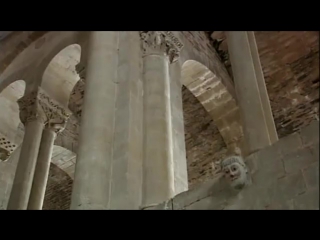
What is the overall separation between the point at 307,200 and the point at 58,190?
11709 mm

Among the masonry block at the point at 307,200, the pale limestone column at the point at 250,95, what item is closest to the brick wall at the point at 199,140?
the pale limestone column at the point at 250,95

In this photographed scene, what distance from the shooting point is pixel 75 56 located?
9.06m

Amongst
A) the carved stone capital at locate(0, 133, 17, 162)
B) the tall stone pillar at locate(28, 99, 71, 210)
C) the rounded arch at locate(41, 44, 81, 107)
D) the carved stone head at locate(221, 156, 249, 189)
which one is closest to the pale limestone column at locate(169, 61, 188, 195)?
the carved stone head at locate(221, 156, 249, 189)

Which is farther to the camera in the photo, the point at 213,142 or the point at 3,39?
the point at 213,142

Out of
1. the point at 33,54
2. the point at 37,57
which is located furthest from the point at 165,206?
the point at 33,54

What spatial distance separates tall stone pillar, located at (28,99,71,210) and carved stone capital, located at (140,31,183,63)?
2439 millimetres

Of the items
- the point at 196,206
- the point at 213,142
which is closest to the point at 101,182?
the point at 196,206

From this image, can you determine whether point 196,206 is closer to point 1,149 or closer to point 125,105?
point 125,105

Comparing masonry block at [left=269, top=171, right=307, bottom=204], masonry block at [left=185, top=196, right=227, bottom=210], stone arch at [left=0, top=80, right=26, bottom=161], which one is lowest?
masonry block at [left=269, top=171, right=307, bottom=204]

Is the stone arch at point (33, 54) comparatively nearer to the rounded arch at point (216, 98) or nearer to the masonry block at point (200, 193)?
the rounded arch at point (216, 98)

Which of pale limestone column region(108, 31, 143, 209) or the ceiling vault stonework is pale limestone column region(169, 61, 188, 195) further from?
pale limestone column region(108, 31, 143, 209)

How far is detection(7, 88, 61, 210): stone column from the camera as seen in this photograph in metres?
7.85
